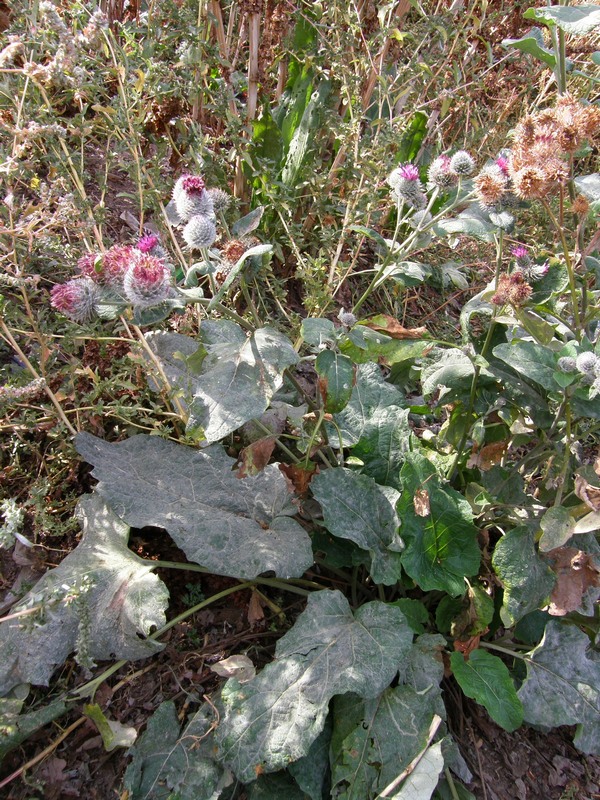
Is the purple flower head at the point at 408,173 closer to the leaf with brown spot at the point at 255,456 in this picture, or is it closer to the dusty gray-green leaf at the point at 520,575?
the leaf with brown spot at the point at 255,456

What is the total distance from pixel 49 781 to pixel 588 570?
1.57 m

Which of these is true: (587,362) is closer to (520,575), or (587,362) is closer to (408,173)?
(520,575)

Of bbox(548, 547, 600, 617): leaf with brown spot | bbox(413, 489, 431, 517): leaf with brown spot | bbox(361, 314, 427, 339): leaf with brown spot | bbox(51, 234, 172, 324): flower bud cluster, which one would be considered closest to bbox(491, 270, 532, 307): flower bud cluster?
bbox(361, 314, 427, 339): leaf with brown spot

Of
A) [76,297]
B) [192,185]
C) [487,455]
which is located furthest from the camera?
[487,455]

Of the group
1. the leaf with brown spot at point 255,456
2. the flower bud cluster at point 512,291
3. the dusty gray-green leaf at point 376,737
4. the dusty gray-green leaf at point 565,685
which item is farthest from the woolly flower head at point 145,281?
the dusty gray-green leaf at point 565,685

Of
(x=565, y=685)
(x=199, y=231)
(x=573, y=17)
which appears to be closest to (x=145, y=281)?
(x=199, y=231)

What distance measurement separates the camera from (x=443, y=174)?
1947mm

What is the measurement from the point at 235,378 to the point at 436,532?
0.79m

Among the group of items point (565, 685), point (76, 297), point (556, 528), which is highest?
point (76, 297)

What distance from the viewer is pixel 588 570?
5.49 ft

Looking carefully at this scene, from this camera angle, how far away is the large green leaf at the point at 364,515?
179 centimetres

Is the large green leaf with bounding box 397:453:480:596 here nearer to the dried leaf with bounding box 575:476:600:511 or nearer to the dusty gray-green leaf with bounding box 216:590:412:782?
the dusty gray-green leaf with bounding box 216:590:412:782

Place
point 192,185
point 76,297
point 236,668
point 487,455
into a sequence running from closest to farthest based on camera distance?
point 76,297
point 192,185
point 236,668
point 487,455

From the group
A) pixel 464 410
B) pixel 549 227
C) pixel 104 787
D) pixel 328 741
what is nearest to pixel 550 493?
pixel 464 410
